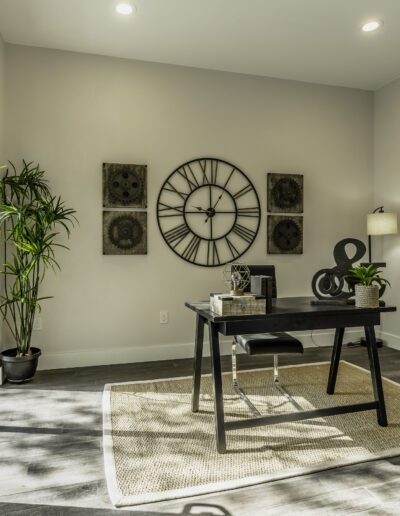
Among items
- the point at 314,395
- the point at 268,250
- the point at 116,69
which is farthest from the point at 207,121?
the point at 314,395

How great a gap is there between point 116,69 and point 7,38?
92 centimetres

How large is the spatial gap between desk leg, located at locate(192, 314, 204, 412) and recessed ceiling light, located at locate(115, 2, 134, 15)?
2284 millimetres

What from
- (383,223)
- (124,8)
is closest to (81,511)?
(124,8)

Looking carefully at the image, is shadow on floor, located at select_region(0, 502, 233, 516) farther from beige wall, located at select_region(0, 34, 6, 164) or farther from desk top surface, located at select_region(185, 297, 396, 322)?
beige wall, located at select_region(0, 34, 6, 164)

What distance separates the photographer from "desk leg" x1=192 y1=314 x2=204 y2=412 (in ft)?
8.29

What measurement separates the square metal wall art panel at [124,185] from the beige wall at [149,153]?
0.07 m

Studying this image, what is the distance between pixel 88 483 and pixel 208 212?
2687 millimetres

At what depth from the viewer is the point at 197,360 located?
2.55 meters

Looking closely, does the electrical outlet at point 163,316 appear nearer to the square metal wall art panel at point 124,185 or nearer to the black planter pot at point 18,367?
the square metal wall art panel at point 124,185

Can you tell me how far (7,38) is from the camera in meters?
3.45

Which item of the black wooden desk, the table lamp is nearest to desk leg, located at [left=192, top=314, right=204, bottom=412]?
the black wooden desk

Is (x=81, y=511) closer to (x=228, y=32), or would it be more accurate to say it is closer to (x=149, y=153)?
(x=149, y=153)

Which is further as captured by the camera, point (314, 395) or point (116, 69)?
point (116, 69)

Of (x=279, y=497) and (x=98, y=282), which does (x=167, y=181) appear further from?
(x=279, y=497)
